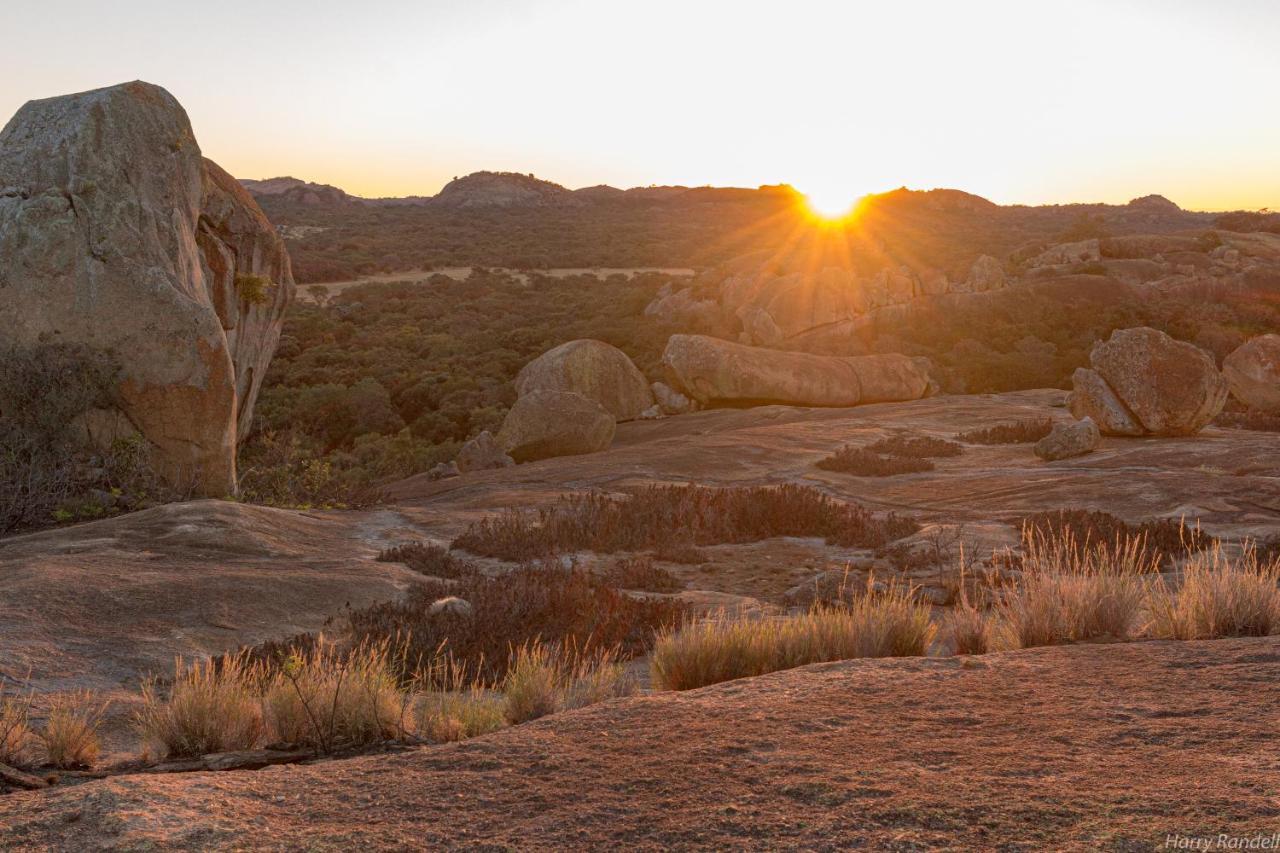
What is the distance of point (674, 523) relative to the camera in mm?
12055

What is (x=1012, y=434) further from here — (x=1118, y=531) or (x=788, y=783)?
(x=788, y=783)

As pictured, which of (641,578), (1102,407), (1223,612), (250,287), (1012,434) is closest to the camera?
(1223,612)

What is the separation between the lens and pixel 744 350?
25.1 meters

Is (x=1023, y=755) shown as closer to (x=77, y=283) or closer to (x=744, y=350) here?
(x=77, y=283)

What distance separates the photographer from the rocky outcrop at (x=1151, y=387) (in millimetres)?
17312

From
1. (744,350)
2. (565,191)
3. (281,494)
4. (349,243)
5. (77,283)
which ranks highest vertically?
(565,191)

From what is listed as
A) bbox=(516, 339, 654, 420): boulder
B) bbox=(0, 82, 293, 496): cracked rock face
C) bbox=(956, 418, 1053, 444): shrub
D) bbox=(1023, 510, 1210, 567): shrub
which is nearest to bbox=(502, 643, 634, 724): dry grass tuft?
bbox=(1023, 510, 1210, 567): shrub

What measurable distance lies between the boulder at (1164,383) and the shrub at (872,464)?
181 inches

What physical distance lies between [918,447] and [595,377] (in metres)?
9.16

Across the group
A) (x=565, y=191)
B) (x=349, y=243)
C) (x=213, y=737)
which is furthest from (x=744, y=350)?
(x=565, y=191)

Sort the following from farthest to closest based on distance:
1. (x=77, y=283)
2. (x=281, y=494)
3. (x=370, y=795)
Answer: (x=281, y=494) < (x=77, y=283) < (x=370, y=795)

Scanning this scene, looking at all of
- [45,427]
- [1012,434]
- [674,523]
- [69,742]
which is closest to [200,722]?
[69,742]

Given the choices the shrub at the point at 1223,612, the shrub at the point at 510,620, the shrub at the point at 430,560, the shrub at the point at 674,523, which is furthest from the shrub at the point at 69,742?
the shrub at the point at 674,523

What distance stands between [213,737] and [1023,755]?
11.8ft
